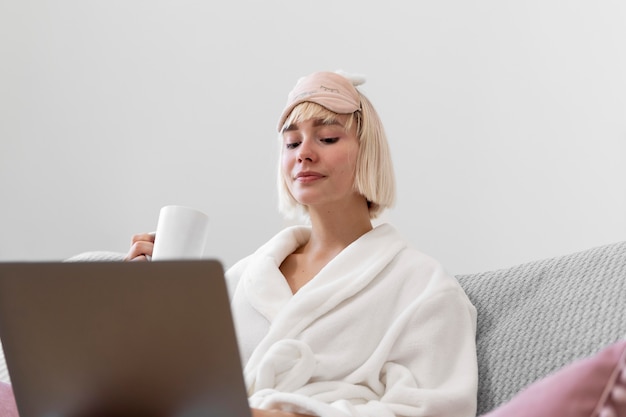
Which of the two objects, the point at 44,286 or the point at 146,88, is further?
the point at 146,88

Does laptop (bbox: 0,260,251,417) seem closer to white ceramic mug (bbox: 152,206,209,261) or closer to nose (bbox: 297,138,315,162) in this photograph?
white ceramic mug (bbox: 152,206,209,261)

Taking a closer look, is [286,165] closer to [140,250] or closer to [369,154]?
[369,154]

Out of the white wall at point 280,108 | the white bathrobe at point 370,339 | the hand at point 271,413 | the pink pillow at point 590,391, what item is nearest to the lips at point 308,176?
the white bathrobe at point 370,339

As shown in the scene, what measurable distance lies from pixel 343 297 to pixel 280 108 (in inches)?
67.1

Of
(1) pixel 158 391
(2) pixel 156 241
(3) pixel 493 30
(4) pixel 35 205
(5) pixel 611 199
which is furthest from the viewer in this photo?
(4) pixel 35 205

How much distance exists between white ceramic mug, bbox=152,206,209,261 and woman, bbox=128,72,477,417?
135 mm

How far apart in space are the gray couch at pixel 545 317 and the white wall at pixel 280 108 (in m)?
1.04

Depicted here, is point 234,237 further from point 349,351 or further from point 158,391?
point 158,391

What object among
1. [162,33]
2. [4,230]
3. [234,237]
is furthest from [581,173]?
[4,230]

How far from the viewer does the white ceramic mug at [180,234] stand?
187 centimetres

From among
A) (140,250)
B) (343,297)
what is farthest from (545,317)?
(140,250)

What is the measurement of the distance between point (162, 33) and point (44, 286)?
8.01 ft

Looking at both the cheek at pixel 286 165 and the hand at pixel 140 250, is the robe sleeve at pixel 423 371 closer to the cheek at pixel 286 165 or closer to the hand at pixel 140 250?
the cheek at pixel 286 165

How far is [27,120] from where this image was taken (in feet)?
12.3
